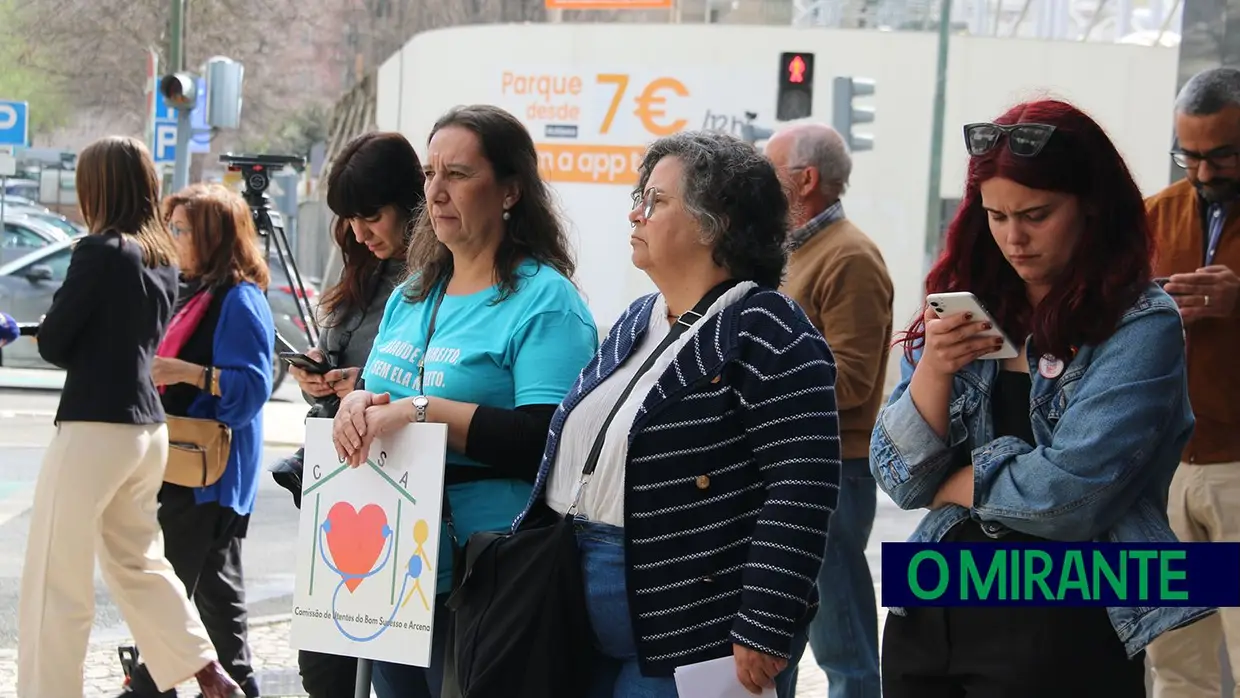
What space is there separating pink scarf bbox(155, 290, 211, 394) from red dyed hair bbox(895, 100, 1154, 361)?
3.60m

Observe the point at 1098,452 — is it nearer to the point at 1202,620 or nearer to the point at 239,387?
the point at 1202,620

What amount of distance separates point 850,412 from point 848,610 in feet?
2.07

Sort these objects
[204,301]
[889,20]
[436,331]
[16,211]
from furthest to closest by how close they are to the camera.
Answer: [889,20] → [16,211] → [204,301] → [436,331]

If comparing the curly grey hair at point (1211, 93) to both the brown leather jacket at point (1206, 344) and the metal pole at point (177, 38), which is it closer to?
the brown leather jacket at point (1206, 344)

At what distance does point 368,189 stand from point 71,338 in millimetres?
1646

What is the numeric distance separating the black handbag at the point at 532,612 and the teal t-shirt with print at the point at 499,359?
1.25 ft

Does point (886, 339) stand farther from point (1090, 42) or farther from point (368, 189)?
point (1090, 42)

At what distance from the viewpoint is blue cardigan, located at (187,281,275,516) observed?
5484mm

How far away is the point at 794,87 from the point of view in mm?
13320

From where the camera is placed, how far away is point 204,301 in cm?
561

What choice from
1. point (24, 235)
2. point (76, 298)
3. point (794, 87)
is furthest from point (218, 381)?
point (794, 87)

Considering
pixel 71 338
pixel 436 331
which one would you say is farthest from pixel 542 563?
pixel 71 338

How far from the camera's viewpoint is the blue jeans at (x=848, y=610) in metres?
4.90

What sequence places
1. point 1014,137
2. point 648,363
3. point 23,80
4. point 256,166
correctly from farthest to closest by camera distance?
1. point 23,80
2. point 256,166
3. point 648,363
4. point 1014,137
